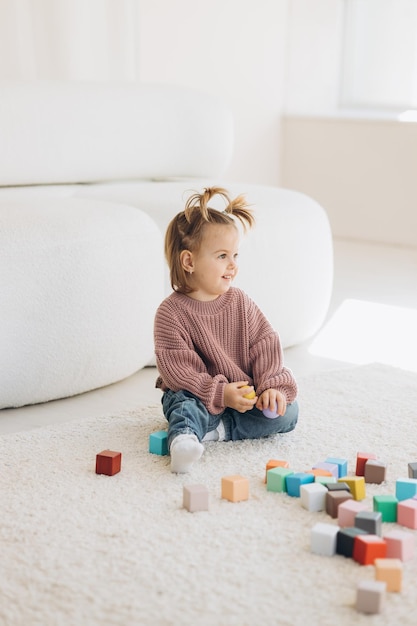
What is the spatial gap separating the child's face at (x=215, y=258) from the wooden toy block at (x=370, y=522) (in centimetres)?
64

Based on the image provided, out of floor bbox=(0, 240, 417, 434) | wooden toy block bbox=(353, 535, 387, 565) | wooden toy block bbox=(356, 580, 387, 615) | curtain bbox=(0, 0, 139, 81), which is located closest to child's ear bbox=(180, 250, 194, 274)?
floor bbox=(0, 240, 417, 434)

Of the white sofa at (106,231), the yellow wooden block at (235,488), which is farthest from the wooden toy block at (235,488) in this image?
the white sofa at (106,231)

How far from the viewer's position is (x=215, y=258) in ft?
5.90

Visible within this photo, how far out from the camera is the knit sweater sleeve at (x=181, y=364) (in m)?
1.76

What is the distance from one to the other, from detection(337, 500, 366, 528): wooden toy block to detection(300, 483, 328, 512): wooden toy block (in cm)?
6

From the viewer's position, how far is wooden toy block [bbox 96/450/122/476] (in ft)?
5.27

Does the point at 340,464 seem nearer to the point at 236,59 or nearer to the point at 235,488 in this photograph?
the point at 235,488

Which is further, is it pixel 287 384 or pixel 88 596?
pixel 287 384

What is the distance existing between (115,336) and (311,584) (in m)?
1.03

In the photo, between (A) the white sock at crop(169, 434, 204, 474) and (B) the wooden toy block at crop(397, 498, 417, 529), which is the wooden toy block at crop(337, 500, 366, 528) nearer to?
(B) the wooden toy block at crop(397, 498, 417, 529)

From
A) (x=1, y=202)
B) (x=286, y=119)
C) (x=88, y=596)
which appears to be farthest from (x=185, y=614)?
(x=286, y=119)

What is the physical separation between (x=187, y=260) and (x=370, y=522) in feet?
2.34

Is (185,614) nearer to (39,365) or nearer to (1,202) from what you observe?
(39,365)

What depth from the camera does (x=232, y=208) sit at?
6.09ft
